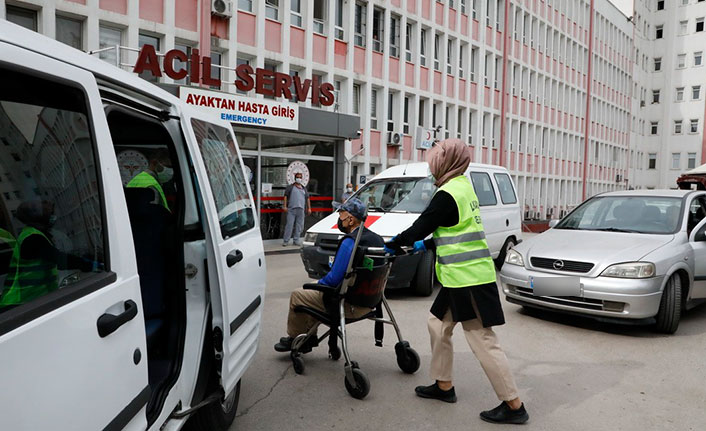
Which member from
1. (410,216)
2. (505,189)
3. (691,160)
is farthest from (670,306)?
(691,160)

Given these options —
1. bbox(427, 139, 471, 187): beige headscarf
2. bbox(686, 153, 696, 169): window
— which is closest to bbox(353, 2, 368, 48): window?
bbox(427, 139, 471, 187): beige headscarf

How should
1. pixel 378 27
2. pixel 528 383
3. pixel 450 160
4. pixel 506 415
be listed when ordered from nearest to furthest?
pixel 506 415 → pixel 450 160 → pixel 528 383 → pixel 378 27

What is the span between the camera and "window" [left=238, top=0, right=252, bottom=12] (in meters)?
17.6

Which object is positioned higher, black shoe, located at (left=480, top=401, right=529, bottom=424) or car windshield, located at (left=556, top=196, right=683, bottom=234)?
car windshield, located at (left=556, top=196, right=683, bottom=234)

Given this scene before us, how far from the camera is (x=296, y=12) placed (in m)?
19.4

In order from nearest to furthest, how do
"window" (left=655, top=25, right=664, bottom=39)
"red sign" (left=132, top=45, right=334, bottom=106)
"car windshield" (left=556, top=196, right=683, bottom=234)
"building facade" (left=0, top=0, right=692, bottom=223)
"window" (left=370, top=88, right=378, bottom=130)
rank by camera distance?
"car windshield" (left=556, top=196, right=683, bottom=234)
"red sign" (left=132, top=45, right=334, bottom=106)
"building facade" (left=0, top=0, right=692, bottom=223)
"window" (left=370, top=88, right=378, bottom=130)
"window" (left=655, top=25, right=664, bottom=39)

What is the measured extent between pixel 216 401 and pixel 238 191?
1346mm

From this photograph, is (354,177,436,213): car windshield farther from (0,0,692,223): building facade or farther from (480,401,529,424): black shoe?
(0,0,692,223): building facade

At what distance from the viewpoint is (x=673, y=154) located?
53312 millimetres

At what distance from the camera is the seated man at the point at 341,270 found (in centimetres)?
428

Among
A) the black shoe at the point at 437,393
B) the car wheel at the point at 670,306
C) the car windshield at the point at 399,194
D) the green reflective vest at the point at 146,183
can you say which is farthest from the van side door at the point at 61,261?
the car windshield at the point at 399,194

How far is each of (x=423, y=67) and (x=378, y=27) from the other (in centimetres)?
325

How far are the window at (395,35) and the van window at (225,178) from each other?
812 inches

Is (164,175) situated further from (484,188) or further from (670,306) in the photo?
(484,188)
